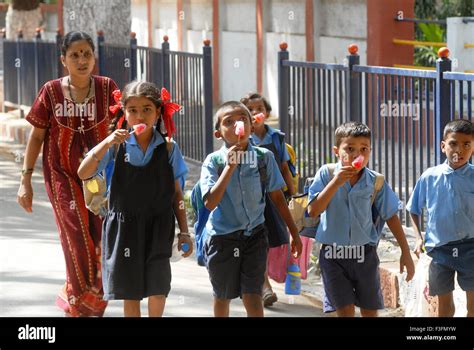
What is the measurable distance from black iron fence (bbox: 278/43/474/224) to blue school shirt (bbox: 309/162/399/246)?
165cm


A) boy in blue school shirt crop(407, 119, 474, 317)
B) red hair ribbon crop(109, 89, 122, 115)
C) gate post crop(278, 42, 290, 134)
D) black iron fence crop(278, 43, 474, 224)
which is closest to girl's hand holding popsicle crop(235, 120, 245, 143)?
red hair ribbon crop(109, 89, 122, 115)

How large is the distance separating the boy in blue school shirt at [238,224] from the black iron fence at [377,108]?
196cm

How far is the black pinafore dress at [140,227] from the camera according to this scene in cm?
624

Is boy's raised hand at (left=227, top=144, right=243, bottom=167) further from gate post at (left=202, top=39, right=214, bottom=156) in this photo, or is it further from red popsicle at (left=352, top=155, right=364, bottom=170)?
gate post at (left=202, top=39, right=214, bottom=156)

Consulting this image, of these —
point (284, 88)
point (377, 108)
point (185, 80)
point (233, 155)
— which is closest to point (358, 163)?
point (233, 155)

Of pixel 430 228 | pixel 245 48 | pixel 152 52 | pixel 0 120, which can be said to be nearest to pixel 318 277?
pixel 430 228

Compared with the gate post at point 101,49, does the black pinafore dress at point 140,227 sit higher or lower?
lower

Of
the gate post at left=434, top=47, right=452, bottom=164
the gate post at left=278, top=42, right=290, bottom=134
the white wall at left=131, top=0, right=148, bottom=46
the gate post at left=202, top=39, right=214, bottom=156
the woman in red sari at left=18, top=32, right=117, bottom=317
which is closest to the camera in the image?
the woman in red sari at left=18, top=32, right=117, bottom=317

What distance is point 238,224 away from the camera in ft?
20.7

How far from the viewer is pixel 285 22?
20.4 meters

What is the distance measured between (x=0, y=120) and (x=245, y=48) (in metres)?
5.21

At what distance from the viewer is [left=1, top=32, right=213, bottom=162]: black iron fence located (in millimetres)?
12281

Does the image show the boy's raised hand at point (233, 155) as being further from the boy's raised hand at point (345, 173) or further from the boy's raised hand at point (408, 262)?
the boy's raised hand at point (408, 262)

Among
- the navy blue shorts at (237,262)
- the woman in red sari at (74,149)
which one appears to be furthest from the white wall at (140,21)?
the navy blue shorts at (237,262)
